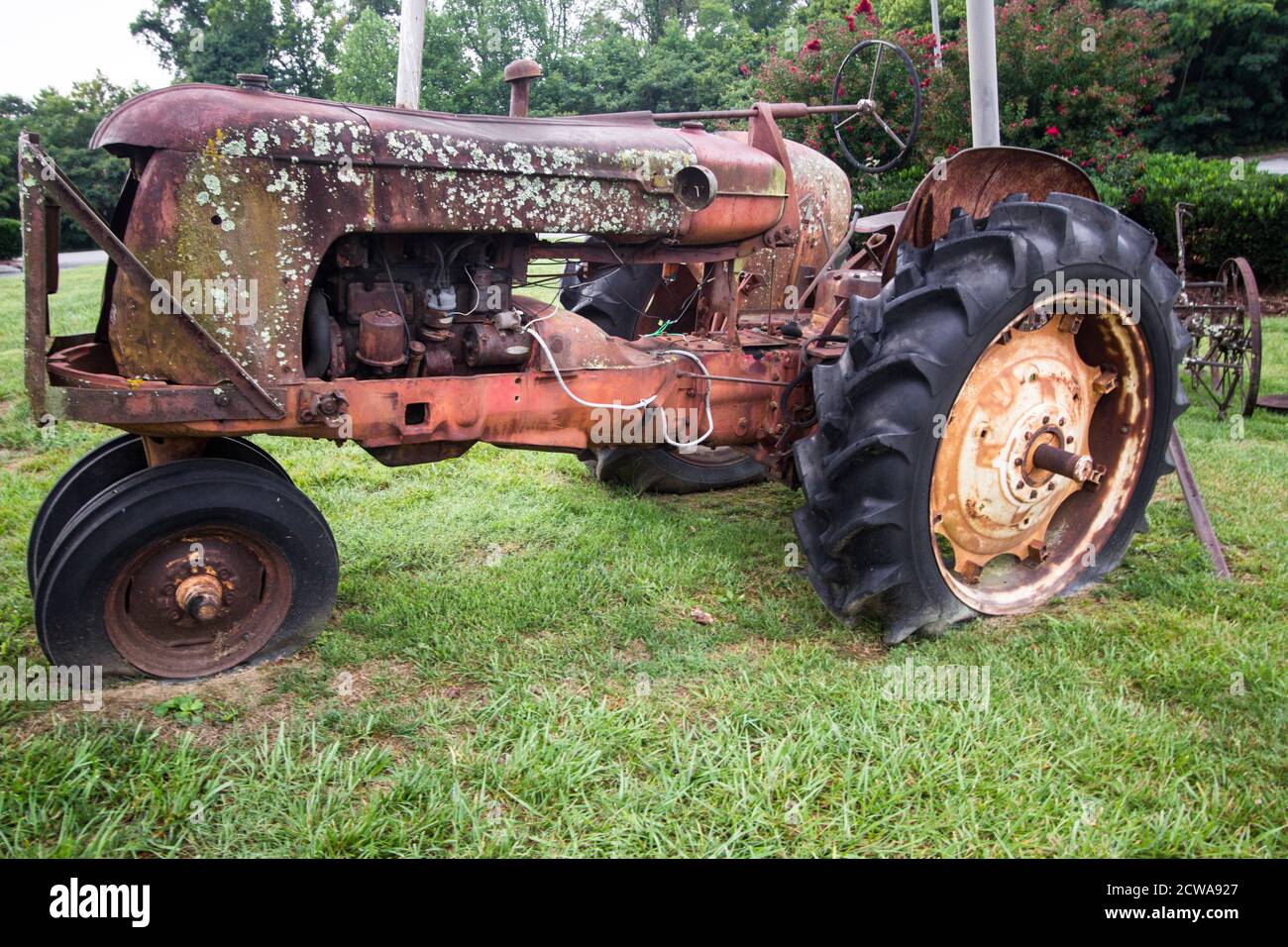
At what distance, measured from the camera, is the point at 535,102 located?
2238 cm

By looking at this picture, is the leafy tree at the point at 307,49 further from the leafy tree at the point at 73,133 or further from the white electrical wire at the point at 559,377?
the white electrical wire at the point at 559,377

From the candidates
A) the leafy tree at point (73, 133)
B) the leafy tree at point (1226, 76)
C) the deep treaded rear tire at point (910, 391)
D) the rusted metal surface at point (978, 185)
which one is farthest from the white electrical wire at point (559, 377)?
the leafy tree at point (73, 133)

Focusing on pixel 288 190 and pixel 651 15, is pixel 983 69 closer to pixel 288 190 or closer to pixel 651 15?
pixel 288 190

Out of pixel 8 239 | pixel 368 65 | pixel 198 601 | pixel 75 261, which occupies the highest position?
pixel 368 65

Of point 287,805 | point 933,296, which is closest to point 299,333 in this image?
point 287,805

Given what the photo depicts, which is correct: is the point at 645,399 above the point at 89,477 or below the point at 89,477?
above

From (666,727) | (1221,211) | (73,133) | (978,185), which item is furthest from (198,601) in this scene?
(73,133)

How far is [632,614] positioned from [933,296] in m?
1.45

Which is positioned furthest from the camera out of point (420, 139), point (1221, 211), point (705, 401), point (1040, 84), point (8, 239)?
point (8, 239)

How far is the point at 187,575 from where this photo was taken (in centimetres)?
263

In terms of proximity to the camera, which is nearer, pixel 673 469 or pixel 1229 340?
pixel 673 469

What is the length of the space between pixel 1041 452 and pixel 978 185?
1.07m

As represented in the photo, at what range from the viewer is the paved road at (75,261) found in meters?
16.8

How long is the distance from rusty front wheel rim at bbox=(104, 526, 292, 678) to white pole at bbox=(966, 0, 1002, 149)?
4213 millimetres
